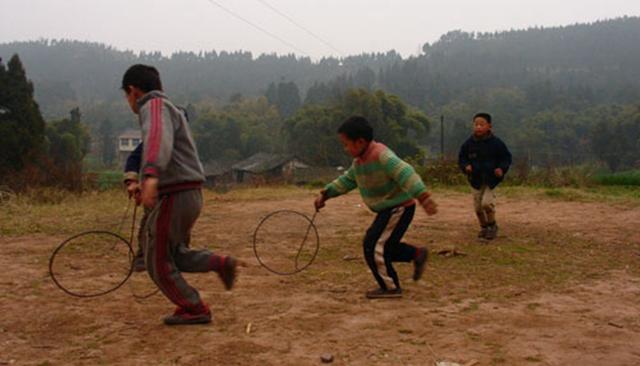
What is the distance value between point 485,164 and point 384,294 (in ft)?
11.6

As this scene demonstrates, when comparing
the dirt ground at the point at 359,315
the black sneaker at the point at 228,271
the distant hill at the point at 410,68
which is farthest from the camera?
the distant hill at the point at 410,68

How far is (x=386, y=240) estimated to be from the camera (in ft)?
15.4

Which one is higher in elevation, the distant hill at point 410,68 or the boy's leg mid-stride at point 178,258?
the distant hill at point 410,68

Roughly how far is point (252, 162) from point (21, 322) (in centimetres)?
5222

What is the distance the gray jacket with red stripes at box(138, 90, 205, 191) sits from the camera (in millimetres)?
3438

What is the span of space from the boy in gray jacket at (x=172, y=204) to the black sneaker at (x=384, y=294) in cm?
125

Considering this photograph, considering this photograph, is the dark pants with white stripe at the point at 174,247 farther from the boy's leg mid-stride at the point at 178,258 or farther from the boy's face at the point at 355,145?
the boy's face at the point at 355,145

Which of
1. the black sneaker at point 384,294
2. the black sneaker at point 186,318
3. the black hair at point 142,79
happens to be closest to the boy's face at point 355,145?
the black sneaker at point 384,294

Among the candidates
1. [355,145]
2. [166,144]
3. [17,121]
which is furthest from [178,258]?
[17,121]

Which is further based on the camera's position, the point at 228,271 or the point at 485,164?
the point at 485,164

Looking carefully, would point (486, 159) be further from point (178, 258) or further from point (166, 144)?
point (166, 144)

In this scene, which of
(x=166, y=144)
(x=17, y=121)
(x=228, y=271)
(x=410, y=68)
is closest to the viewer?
(x=166, y=144)

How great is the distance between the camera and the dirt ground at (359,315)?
3.33 metres

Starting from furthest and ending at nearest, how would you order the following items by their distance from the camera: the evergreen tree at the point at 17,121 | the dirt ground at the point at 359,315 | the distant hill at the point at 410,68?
the distant hill at the point at 410,68 < the evergreen tree at the point at 17,121 < the dirt ground at the point at 359,315
